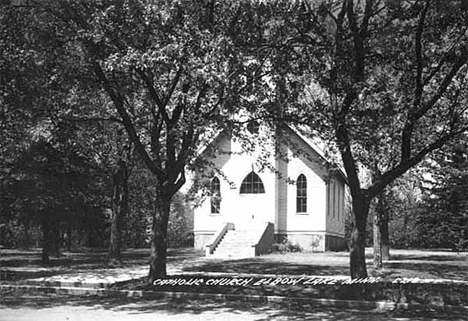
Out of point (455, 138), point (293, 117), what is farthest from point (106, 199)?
point (455, 138)

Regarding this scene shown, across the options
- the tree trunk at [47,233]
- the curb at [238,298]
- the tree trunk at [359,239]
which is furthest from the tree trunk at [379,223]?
the tree trunk at [47,233]

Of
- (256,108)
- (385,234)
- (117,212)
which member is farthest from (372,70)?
(117,212)

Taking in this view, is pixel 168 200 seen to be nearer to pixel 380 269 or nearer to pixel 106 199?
pixel 380 269

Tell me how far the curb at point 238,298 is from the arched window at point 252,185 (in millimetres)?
17843

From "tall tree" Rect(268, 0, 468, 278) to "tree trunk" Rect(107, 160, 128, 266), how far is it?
11.3 metres

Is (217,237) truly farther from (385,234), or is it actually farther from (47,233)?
(385,234)

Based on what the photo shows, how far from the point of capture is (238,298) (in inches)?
609

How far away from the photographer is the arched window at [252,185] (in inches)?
1355

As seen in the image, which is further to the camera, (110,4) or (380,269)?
(380,269)

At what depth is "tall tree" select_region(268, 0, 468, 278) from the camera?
1394 centimetres

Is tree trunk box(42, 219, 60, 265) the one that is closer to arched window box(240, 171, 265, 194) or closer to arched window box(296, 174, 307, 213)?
arched window box(240, 171, 265, 194)

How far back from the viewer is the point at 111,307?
46.3 feet

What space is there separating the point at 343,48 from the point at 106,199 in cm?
2020

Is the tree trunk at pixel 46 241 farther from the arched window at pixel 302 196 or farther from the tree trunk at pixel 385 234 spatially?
the tree trunk at pixel 385 234
